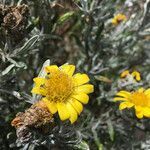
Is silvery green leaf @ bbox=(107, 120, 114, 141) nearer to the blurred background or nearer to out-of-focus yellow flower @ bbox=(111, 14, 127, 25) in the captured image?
the blurred background

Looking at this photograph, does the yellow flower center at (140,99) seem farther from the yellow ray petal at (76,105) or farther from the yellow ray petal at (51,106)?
the yellow ray petal at (51,106)

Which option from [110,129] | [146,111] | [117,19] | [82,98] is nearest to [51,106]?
[82,98]

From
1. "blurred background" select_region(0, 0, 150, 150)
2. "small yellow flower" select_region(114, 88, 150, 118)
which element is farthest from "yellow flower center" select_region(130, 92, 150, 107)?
"blurred background" select_region(0, 0, 150, 150)

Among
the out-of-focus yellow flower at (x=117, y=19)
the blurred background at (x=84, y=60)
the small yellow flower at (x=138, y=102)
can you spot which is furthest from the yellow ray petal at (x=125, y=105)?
the out-of-focus yellow flower at (x=117, y=19)

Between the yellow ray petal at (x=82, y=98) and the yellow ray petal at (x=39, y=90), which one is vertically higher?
the yellow ray petal at (x=39, y=90)

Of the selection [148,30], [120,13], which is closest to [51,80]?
[148,30]

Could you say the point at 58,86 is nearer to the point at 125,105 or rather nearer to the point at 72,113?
the point at 72,113

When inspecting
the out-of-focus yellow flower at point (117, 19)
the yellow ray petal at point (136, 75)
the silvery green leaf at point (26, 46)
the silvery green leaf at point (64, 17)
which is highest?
the silvery green leaf at point (26, 46)
